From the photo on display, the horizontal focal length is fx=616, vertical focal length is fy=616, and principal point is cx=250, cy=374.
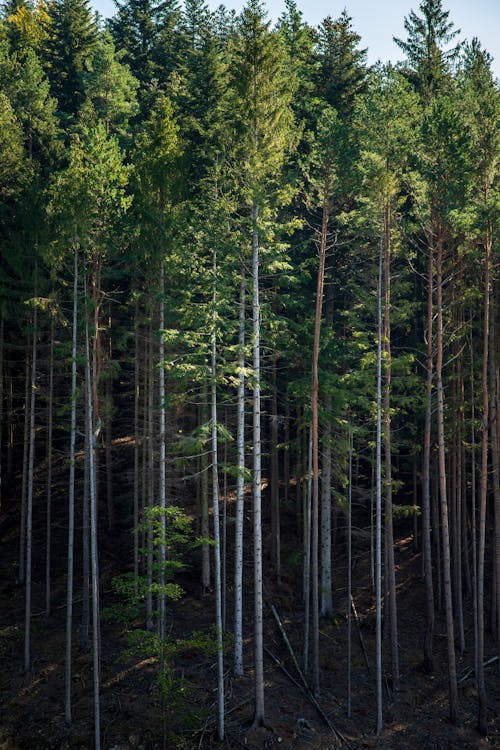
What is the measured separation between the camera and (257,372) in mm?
17703

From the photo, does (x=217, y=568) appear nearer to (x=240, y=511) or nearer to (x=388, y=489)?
(x=240, y=511)

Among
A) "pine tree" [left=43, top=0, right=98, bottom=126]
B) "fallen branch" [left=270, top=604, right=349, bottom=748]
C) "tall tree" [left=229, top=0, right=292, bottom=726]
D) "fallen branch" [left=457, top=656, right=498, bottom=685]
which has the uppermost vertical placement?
"pine tree" [left=43, top=0, right=98, bottom=126]

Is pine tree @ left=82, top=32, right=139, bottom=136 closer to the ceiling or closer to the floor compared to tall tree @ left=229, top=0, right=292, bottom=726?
closer to the ceiling

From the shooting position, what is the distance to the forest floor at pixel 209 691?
16484 millimetres

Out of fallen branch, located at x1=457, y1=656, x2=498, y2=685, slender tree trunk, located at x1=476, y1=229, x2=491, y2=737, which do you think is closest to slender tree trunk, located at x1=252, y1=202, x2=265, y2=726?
slender tree trunk, located at x1=476, y1=229, x2=491, y2=737

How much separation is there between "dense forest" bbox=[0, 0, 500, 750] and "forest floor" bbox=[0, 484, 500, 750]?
92mm

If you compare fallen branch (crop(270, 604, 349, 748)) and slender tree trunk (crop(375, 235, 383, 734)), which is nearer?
fallen branch (crop(270, 604, 349, 748))

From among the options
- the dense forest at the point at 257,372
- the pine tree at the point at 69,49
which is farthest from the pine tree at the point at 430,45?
the pine tree at the point at 69,49

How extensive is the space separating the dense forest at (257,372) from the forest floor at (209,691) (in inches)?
3.6

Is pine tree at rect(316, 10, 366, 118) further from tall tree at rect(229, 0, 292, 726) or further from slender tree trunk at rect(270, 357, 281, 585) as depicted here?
slender tree trunk at rect(270, 357, 281, 585)

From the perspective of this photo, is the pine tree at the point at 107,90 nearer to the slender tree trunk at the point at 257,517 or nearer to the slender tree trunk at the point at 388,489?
the slender tree trunk at the point at 257,517

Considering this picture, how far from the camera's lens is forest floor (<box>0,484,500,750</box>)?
54.1ft

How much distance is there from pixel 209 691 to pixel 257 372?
9.60 meters

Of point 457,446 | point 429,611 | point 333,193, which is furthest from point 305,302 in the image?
point 429,611
